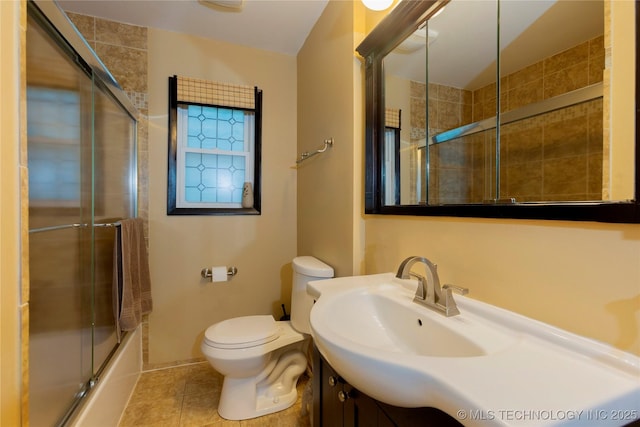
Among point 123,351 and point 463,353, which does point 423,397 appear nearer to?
point 463,353

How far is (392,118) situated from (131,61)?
1837 mm

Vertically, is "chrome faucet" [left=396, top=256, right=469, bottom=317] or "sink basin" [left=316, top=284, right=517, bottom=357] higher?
"chrome faucet" [left=396, top=256, right=469, bottom=317]

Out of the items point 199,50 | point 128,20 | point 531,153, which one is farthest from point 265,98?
point 531,153

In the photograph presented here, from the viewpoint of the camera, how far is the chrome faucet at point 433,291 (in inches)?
30.6

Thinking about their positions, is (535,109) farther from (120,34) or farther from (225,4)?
(120,34)

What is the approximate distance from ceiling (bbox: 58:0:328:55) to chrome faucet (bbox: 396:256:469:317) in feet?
5.53

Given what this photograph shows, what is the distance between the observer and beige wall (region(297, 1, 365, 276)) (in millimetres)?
1367

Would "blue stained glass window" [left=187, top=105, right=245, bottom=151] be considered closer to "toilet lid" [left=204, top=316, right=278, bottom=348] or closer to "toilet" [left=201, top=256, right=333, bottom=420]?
"toilet" [left=201, top=256, right=333, bottom=420]

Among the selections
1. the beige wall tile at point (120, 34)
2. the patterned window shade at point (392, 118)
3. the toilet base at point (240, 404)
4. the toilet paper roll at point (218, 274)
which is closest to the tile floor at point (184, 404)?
the toilet base at point (240, 404)

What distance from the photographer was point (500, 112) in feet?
2.62

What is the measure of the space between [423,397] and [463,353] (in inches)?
9.3

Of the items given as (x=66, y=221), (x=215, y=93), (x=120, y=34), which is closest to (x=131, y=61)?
(x=120, y=34)

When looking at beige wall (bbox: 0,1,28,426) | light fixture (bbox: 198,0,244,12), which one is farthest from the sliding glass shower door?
light fixture (bbox: 198,0,244,12)

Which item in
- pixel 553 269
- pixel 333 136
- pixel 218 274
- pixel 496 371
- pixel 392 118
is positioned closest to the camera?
pixel 496 371
